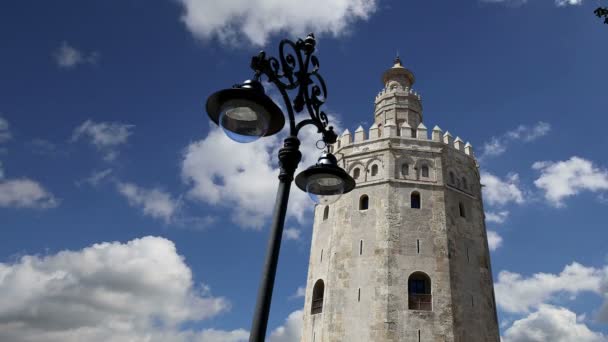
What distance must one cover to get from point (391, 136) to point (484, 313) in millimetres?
9523

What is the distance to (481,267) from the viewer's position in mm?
22219

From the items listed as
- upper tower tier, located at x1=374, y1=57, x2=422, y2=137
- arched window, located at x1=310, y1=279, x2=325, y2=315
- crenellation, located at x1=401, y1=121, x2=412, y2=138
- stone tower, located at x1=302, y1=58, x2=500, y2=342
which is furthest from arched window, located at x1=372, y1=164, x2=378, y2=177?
arched window, located at x1=310, y1=279, x2=325, y2=315

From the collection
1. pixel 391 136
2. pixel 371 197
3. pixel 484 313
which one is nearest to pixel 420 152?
pixel 391 136

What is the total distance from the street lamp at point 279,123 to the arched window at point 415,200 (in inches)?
676

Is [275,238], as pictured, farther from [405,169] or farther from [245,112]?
[405,169]

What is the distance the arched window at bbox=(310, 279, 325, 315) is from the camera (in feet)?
70.4

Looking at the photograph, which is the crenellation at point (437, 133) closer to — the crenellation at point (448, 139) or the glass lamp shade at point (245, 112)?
the crenellation at point (448, 139)

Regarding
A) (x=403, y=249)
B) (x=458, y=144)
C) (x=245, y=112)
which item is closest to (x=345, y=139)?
(x=458, y=144)

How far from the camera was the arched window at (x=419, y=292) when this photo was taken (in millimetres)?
19812

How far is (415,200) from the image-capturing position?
73.7 ft

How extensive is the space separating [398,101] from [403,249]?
10447mm

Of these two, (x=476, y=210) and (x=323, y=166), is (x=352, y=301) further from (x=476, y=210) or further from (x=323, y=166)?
(x=323, y=166)

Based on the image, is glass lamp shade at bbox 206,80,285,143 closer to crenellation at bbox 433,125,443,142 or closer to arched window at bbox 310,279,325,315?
arched window at bbox 310,279,325,315

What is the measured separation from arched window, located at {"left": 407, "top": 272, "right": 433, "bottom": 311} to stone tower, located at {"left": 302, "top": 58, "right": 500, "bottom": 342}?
4 centimetres
